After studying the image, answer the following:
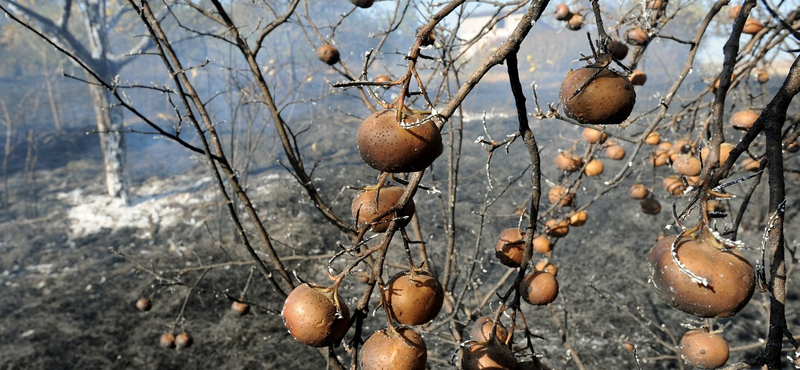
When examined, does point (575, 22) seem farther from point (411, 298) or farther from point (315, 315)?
point (315, 315)

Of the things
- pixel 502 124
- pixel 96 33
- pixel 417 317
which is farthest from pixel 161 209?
pixel 502 124

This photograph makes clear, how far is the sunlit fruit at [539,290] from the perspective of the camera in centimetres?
131

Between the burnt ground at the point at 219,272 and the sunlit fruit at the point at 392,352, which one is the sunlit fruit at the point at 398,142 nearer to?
the sunlit fruit at the point at 392,352

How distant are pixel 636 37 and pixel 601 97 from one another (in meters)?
1.73

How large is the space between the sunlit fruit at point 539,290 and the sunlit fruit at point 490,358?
246 mm

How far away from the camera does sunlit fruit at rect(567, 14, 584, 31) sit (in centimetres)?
282

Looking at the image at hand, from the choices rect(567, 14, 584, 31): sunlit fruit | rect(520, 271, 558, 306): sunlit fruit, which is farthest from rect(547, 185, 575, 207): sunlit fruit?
rect(520, 271, 558, 306): sunlit fruit

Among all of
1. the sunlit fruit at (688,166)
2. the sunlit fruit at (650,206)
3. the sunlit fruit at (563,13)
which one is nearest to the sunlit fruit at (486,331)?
the sunlit fruit at (688,166)

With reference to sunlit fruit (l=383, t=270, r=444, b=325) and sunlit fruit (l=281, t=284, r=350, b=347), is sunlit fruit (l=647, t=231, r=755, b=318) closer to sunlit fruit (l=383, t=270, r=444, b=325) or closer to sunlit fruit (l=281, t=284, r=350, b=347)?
sunlit fruit (l=383, t=270, r=444, b=325)

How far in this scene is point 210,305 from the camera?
582 cm

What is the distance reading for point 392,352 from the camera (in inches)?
33.2

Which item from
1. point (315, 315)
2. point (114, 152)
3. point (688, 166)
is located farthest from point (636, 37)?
point (114, 152)

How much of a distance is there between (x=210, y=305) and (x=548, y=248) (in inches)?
188

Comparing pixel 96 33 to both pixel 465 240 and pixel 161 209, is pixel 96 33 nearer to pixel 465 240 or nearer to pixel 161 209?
pixel 161 209
